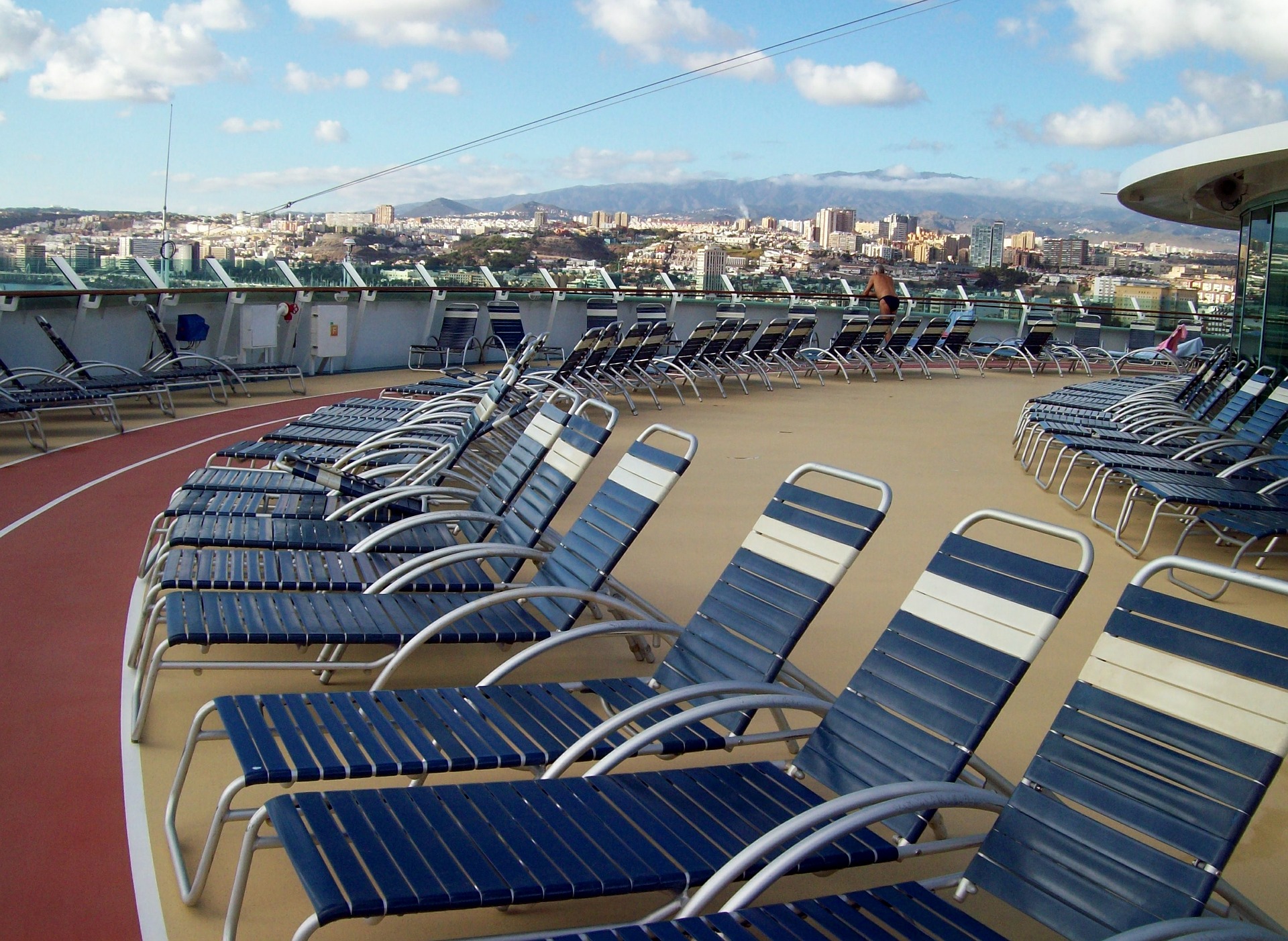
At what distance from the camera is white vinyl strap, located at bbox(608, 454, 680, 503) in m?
3.62

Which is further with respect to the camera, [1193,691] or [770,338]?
[770,338]

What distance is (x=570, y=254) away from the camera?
53.3 feet

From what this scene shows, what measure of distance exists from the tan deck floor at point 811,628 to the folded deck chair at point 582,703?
0.17 meters

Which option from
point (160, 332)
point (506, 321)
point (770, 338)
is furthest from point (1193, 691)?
point (506, 321)

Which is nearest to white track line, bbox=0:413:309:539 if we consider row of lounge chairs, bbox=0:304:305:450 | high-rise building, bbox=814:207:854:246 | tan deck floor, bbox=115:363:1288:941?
row of lounge chairs, bbox=0:304:305:450

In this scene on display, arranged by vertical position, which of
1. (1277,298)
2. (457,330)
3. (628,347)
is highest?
(1277,298)

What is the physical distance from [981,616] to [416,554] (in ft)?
7.47

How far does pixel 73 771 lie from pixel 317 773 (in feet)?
3.63

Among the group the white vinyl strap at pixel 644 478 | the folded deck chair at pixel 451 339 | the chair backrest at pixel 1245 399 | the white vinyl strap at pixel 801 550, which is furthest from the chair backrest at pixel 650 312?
the white vinyl strap at pixel 801 550

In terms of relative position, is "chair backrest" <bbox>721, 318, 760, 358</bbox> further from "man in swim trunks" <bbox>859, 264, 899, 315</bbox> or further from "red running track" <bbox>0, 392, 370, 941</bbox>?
"red running track" <bbox>0, 392, 370, 941</bbox>

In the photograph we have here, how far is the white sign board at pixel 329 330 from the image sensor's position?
11961 mm

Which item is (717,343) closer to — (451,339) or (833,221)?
(451,339)

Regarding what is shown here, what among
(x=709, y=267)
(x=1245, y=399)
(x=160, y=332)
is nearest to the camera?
(x=1245, y=399)

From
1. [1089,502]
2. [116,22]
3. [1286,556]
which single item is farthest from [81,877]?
[116,22]
